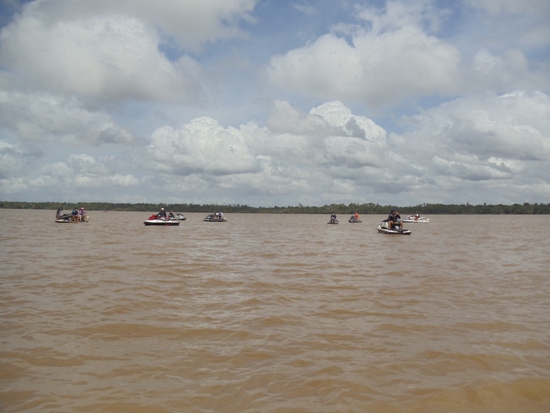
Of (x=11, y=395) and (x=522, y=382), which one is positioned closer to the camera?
(x=11, y=395)

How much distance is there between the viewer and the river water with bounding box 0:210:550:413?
4961 mm

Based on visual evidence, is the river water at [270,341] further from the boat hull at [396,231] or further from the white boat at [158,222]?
the white boat at [158,222]

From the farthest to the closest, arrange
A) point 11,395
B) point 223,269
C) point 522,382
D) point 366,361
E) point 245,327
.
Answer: point 223,269 < point 245,327 < point 366,361 < point 522,382 < point 11,395

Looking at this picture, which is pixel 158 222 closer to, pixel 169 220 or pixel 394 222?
pixel 169 220

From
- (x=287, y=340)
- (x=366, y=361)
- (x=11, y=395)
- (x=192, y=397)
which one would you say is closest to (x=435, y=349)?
(x=366, y=361)

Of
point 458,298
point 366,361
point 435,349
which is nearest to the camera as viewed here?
point 366,361

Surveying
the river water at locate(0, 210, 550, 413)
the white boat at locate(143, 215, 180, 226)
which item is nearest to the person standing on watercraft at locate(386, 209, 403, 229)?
the river water at locate(0, 210, 550, 413)

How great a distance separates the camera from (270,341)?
706 cm

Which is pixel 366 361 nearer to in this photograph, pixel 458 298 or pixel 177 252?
pixel 458 298

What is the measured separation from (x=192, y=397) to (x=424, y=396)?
9.49ft

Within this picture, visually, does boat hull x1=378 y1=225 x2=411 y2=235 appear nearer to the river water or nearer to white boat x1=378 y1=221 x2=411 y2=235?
white boat x1=378 y1=221 x2=411 y2=235

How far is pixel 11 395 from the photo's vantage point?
4.89m

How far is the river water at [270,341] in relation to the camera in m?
4.96

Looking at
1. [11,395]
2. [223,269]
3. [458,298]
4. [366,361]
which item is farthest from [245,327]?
[223,269]
